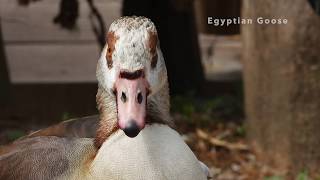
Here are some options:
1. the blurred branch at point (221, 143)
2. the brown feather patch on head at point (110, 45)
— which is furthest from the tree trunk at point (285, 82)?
the brown feather patch on head at point (110, 45)

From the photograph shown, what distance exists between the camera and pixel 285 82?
9.80ft

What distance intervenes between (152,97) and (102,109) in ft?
0.55

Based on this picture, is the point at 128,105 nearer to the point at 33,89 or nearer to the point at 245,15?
the point at 245,15

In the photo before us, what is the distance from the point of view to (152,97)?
1.76 m

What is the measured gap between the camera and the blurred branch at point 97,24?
12.3 feet

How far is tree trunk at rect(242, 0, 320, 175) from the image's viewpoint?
2930mm

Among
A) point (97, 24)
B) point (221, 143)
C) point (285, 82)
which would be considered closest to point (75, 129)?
point (285, 82)

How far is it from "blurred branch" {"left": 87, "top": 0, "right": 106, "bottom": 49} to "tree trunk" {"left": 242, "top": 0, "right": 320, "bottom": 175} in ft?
2.99

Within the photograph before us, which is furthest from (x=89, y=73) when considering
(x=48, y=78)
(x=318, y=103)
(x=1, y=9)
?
(x=318, y=103)

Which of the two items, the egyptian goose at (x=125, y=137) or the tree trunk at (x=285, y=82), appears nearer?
the egyptian goose at (x=125, y=137)

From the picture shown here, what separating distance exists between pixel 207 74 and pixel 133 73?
9.14ft

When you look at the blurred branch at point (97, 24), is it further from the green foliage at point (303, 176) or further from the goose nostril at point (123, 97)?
the goose nostril at point (123, 97)

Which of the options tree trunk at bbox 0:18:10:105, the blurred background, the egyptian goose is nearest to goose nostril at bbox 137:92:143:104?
the egyptian goose

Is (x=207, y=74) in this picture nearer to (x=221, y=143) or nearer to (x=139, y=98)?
(x=221, y=143)
